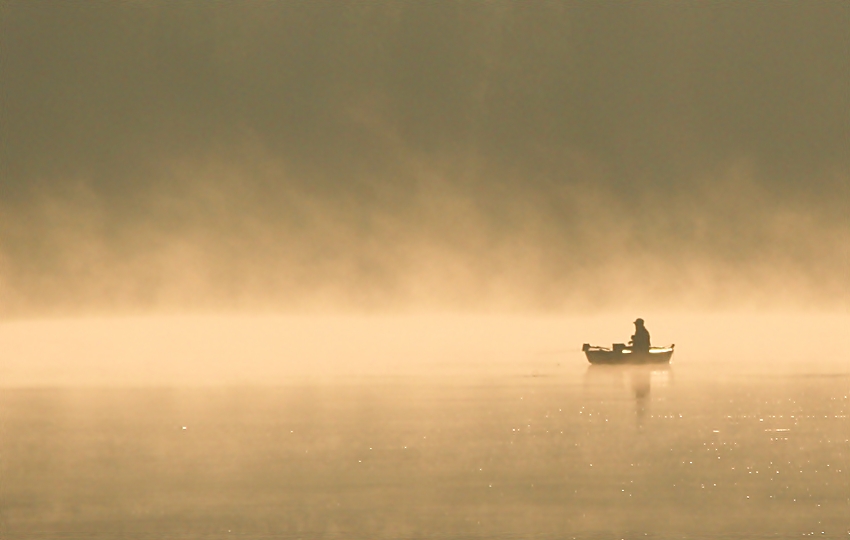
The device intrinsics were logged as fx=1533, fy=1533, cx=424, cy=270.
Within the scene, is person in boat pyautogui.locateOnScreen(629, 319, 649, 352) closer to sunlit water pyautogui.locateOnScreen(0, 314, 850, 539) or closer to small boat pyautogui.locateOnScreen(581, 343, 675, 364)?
small boat pyautogui.locateOnScreen(581, 343, 675, 364)

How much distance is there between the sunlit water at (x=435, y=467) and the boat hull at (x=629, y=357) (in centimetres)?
2056

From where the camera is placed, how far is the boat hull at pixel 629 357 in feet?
264

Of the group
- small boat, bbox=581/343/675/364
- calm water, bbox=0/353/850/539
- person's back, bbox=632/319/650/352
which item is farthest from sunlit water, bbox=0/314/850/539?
small boat, bbox=581/343/675/364

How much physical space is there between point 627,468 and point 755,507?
19.0 feet

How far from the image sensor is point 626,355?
81312 millimetres

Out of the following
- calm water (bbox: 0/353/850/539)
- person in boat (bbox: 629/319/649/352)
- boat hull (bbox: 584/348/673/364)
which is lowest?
calm water (bbox: 0/353/850/539)

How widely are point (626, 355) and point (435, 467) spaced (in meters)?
48.2

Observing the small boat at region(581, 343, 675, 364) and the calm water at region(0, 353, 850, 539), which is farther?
the small boat at region(581, 343, 675, 364)

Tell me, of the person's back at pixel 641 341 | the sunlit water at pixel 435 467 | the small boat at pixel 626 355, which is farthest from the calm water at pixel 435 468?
the small boat at pixel 626 355

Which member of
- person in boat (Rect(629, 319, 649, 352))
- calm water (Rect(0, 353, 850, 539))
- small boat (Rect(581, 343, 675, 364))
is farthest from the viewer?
small boat (Rect(581, 343, 675, 364))

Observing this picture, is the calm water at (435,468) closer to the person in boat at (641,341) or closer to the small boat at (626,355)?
the person in boat at (641,341)

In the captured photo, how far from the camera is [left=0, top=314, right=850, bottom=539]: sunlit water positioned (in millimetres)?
26938

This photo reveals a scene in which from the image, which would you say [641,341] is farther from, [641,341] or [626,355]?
[626,355]

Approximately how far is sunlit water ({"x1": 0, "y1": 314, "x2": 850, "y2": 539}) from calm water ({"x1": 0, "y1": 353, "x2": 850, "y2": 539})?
8 centimetres
